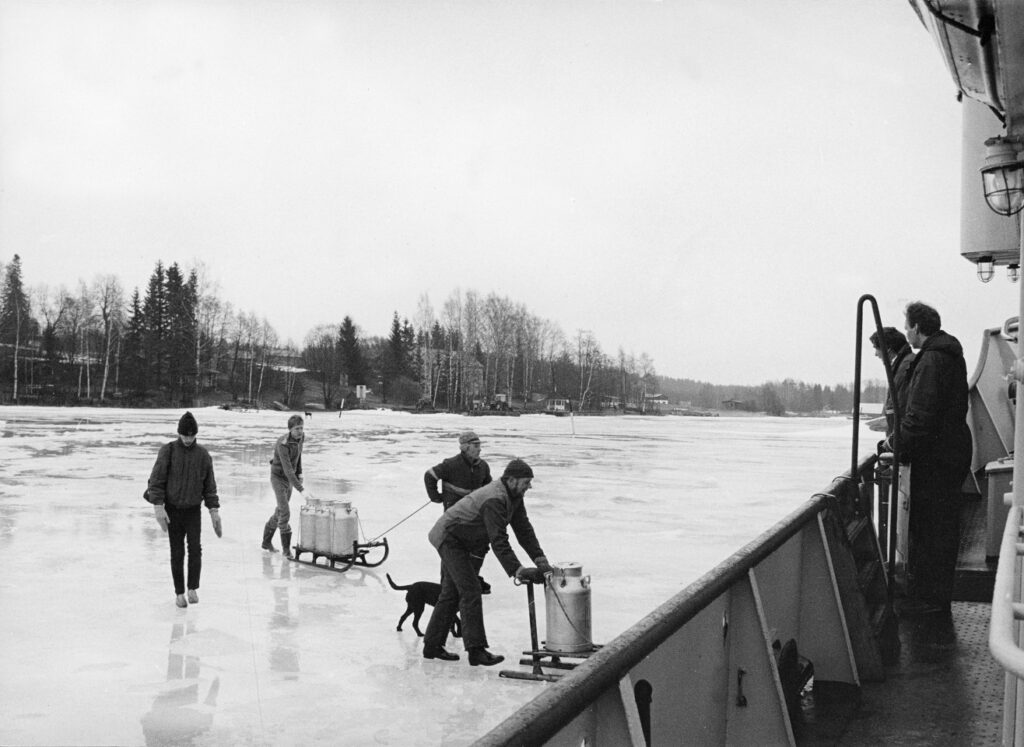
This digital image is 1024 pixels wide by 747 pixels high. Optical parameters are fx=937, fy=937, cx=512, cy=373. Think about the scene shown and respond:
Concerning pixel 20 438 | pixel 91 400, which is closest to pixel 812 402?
pixel 91 400

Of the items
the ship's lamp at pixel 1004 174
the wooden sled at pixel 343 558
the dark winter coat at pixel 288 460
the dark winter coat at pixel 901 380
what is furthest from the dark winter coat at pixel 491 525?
the dark winter coat at pixel 288 460

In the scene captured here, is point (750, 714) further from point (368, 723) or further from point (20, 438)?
point (20, 438)

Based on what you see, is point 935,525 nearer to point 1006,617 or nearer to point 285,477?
point 1006,617

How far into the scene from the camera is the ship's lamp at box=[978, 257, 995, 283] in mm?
7723

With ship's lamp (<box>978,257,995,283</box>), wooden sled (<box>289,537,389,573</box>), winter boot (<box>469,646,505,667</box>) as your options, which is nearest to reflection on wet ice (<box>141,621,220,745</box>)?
winter boot (<box>469,646,505,667</box>)

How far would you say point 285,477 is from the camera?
12.2m

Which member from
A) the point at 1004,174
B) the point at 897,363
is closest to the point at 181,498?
the point at 897,363

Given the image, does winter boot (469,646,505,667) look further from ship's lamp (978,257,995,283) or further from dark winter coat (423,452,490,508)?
ship's lamp (978,257,995,283)

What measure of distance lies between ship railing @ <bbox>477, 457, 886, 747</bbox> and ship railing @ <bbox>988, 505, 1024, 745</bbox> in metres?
0.78

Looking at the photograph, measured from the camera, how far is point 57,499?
1647 centimetres

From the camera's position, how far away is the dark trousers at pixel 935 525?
532 cm

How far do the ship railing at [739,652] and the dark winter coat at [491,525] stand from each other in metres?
2.55

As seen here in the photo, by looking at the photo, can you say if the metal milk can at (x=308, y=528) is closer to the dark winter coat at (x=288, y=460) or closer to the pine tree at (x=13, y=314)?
the dark winter coat at (x=288, y=460)

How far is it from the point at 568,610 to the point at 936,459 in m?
2.97
